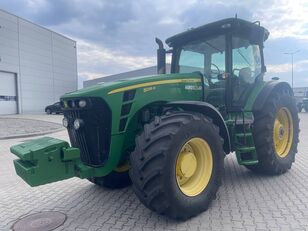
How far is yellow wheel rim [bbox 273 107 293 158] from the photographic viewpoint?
5866 millimetres

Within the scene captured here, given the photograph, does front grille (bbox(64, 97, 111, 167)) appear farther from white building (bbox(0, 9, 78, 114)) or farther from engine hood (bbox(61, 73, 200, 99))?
white building (bbox(0, 9, 78, 114))

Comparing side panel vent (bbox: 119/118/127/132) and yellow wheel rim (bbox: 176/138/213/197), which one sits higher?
side panel vent (bbox: 119/118/127/132)

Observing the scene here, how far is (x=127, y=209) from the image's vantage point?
4285 millimetres

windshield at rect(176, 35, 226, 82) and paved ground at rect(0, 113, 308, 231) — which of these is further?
windshield at rect(176, 35, 226, 82)

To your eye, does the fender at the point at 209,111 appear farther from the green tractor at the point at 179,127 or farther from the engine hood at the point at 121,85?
the engine hood at the point at 121,85

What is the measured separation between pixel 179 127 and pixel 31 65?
36.3 meters

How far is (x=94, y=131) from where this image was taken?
13.1 ft

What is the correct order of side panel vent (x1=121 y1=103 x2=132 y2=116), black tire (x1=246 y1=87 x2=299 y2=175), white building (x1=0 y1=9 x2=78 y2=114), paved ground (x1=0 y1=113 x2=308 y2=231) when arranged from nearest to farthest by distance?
paved ground (x1=0 y1=113 x2=308 y2=231) < side panel vent (x1=121 y1=103 x2=132 y2=116) < black tire (x1=246 y1=87 x2=299 y2=175) < white building (x1=0 y1=9 x2=78 y2=114)

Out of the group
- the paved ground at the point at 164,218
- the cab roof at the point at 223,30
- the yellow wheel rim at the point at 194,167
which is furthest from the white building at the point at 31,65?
the yellow wheel rim at the point at 194,167

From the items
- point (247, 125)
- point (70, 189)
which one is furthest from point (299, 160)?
point (70, 189)

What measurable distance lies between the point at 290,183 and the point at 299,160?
7.11 feet

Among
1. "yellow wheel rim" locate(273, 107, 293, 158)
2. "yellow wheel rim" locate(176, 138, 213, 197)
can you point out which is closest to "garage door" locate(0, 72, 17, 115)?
"yellow wheel rim" locate(273, 107, 293, 158)

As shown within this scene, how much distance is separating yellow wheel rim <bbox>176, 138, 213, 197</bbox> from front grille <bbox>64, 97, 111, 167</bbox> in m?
0.98

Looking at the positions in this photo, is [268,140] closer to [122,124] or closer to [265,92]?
[265,92]
